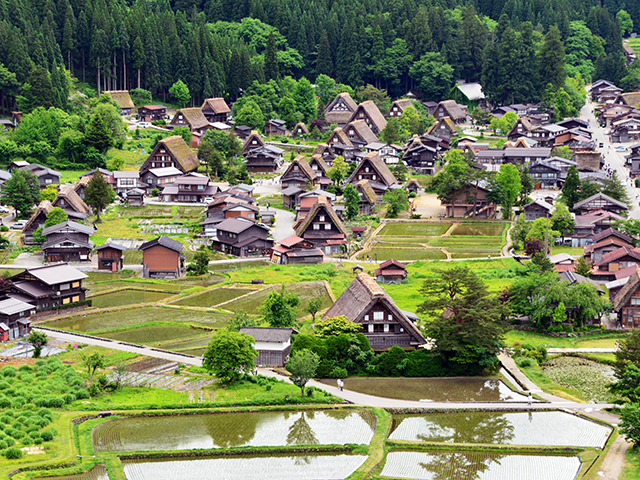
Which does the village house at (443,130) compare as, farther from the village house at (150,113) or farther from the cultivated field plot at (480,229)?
the village house at (150,113)

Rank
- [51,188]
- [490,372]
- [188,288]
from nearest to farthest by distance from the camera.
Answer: [490,372], [188,288], [51,188]

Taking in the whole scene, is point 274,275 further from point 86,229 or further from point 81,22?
point 81,22

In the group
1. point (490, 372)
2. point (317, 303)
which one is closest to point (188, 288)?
point (317, 303)

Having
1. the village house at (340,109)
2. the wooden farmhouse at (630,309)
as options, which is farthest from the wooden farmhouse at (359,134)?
the wooden farmhouse at (630,309)

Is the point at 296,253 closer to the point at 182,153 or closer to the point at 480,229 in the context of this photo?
the point at 480,229

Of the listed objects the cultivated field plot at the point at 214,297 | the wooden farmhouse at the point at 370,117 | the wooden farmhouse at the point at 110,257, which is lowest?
the cultivated field plot at the point at 214,297

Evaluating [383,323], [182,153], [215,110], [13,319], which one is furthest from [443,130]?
[13,319]
